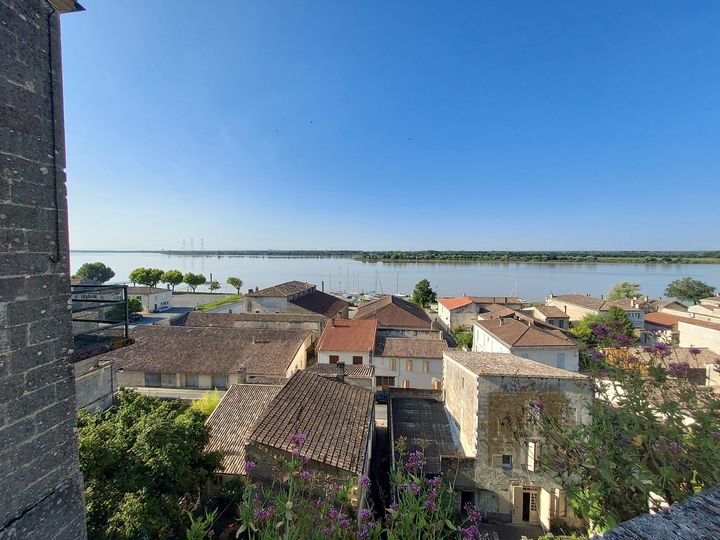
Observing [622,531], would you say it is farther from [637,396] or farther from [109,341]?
[109,341]

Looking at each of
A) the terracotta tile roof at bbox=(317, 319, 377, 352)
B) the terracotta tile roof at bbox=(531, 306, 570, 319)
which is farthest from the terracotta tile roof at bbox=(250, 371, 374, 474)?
the terracotta tile roof at bbox=(531, 306, 570, 319)

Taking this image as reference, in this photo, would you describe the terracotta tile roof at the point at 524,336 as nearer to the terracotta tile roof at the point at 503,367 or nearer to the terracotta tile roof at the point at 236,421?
the terracotta tile roof at the point at 503,367

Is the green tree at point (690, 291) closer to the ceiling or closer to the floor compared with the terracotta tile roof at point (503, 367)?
closer to the floor

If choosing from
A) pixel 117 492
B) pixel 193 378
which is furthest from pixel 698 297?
pixel 117 492

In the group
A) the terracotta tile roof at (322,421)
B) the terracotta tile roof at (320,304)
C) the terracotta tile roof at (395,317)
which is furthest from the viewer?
the terracotta tile roof at (320,304)

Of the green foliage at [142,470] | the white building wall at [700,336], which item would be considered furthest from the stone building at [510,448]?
the white building wall at [700,336]

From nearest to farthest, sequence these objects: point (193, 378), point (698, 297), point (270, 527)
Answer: point (270, 527) → point (193, 378) → point (698, 297)

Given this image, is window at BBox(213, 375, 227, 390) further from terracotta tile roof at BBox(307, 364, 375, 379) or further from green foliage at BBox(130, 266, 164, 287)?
green foliage at BBox(130, 266, 164, 287)
